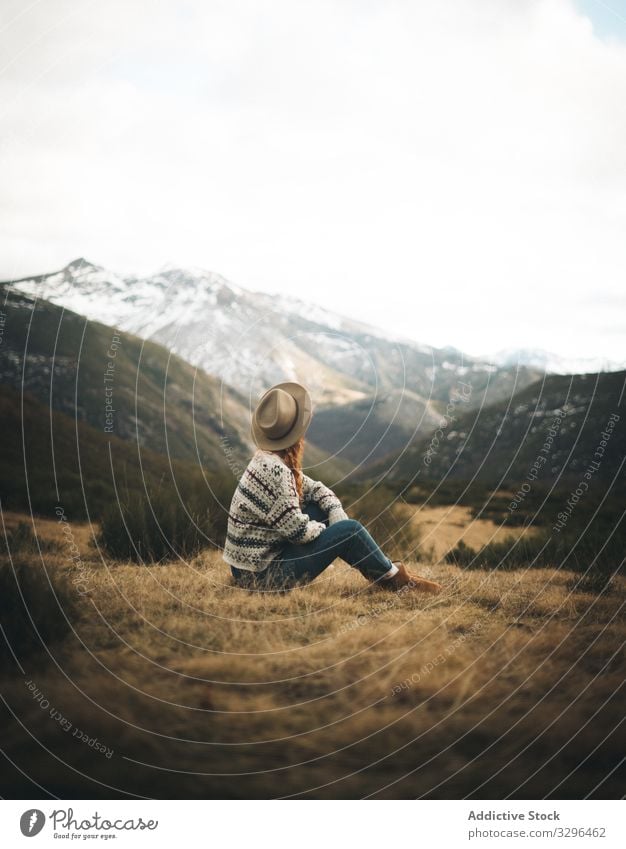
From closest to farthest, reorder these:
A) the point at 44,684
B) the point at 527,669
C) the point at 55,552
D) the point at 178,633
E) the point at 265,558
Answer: the point at 44,684 → the point at 527,669 → the point at 178,633 → the point at 265,558 → the point at 55,552

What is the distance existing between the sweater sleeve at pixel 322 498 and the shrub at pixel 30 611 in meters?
2.00

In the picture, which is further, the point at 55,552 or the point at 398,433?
the point at 398,433

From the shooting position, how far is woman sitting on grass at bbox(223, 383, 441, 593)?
4879mm

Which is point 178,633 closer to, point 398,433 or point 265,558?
point 265,558

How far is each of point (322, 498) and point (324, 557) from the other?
24.4 inches

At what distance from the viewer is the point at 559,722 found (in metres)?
3.77

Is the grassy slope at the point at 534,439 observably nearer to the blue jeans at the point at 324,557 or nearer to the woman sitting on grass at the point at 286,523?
the woman sitting on grass at the point at 286,523

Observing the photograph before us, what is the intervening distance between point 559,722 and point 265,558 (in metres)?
2.36

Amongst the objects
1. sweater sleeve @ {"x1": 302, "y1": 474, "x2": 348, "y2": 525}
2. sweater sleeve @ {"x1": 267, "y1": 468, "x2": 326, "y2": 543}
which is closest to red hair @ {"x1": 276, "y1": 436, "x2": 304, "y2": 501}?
sweater sleeve @ {"x1": 302, "y1": 474, "x2": 348, "y2": 525}

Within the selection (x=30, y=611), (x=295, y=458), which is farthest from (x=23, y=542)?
Result: (x=295, y=458)

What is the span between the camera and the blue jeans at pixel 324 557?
490cm

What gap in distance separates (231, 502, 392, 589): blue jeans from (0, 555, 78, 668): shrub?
1.43 m

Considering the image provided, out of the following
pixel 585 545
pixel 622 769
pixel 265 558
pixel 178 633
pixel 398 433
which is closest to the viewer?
pixel 622 769

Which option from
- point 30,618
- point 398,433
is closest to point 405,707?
point 30,618
